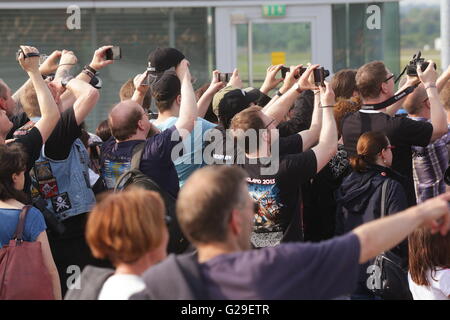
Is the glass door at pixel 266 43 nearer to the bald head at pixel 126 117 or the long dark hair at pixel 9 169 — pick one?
the bald head at pixel 126 117

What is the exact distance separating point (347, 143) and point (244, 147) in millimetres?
1041

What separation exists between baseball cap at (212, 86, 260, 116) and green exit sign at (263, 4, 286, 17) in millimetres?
5201

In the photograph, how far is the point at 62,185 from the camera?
17.4 ft

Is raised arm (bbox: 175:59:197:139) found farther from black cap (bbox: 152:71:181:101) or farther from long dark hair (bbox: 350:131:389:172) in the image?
long dark hair (bbox: 350:131:389:172)

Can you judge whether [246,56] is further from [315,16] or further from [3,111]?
[3,111]

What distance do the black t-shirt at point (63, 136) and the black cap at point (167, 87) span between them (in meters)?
0.73

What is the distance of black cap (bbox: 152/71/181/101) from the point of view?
5594 mm

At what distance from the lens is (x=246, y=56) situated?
435 inches

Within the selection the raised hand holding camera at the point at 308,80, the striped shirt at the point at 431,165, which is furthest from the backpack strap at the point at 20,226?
the striped shirt at the point at 431,165

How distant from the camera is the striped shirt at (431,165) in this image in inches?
227

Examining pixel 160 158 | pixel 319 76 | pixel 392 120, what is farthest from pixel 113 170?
pixel 392 120

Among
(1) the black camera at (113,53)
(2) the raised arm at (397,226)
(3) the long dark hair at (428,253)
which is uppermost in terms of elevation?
(1) the black camera at (113,53)

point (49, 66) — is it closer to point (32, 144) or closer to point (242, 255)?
point (32, 144)

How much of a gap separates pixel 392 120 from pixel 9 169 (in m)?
2.53
